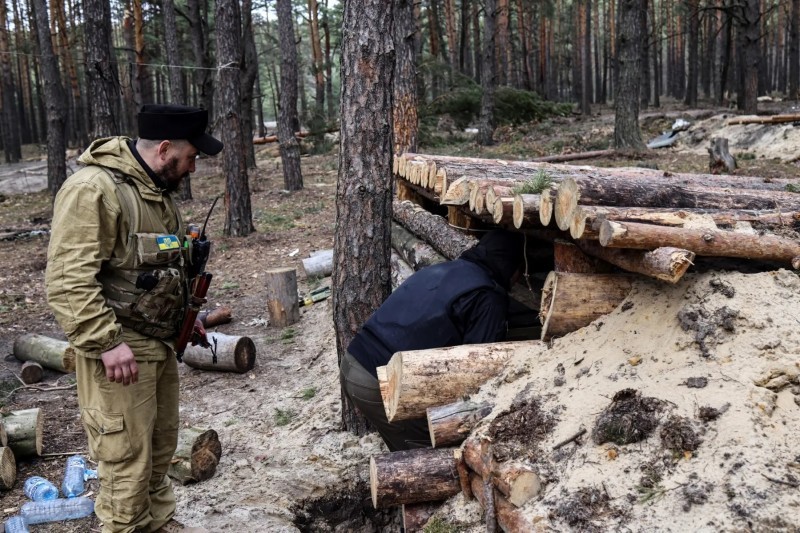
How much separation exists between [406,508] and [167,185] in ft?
7.19

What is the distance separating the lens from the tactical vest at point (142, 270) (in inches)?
136

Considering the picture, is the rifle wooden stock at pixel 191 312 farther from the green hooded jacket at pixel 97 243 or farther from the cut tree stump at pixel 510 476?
the cut tree stump at pixel 510 476

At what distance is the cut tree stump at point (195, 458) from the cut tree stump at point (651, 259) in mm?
2950

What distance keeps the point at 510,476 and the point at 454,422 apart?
26.0 inches

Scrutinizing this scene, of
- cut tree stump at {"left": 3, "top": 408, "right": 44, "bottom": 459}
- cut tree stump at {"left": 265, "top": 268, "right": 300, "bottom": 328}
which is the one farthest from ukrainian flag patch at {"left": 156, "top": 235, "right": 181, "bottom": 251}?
cut tree stump at {"left": 265, "top": 268, "right": 300, "bottom": 328}

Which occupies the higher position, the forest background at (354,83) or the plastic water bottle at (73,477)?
the forest background at (354,83)

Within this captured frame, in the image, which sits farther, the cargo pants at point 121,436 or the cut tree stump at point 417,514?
the cut tree stump at point 417,514

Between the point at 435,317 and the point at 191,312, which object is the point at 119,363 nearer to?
the point at 191,312

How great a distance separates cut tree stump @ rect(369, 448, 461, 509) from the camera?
3535mm

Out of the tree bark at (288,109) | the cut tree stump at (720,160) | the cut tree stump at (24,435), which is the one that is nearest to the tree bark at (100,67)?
the tree bark at (288,109)

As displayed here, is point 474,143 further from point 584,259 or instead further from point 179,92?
point 584,259

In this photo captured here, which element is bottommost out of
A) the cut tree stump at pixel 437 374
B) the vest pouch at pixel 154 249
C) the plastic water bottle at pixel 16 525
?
the plastic water bottle at pixel 16 525

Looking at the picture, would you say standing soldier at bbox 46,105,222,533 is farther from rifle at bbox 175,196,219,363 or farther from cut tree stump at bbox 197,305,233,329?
cut tree stump at bbox 197,305,233,329

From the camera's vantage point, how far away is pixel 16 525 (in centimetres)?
400
